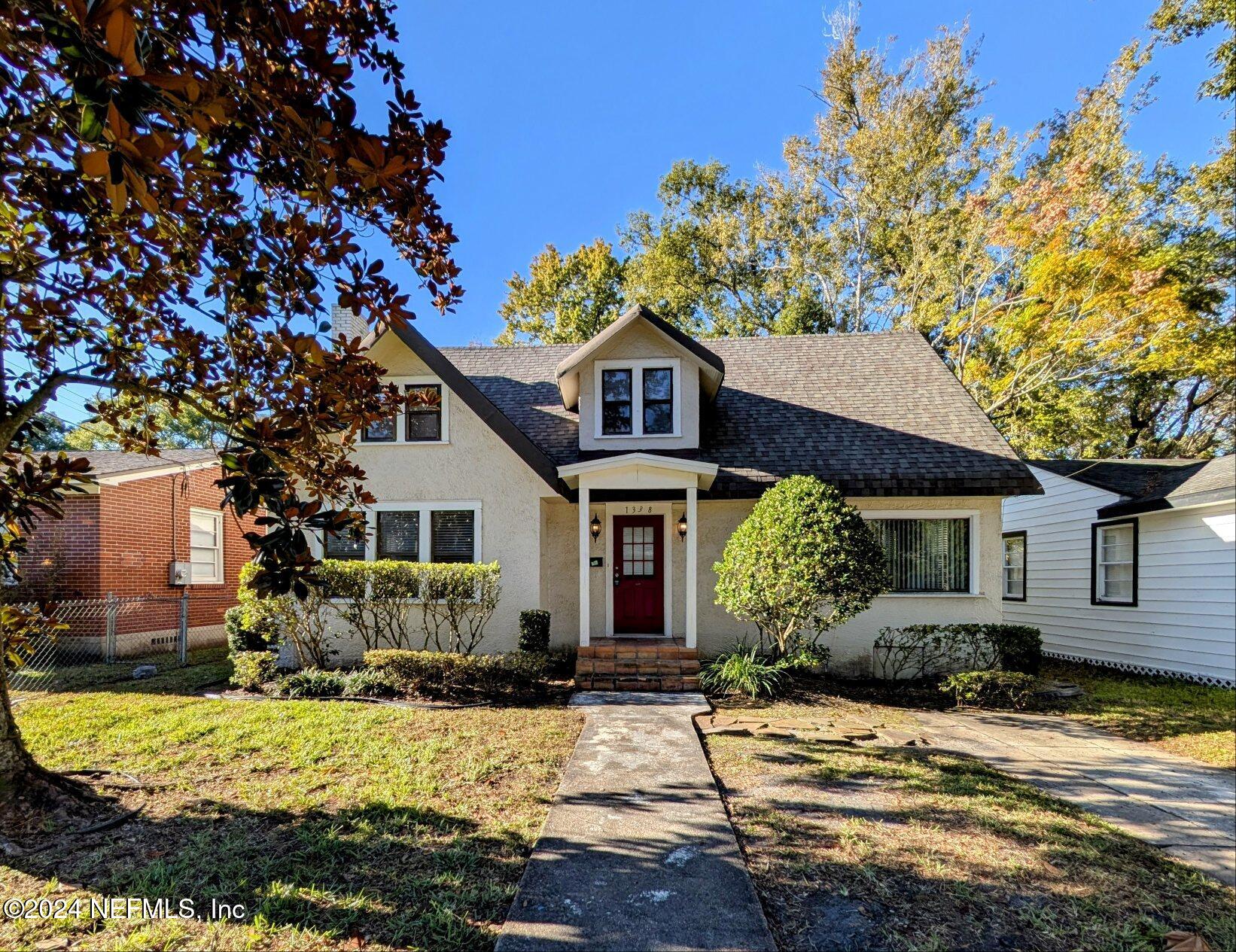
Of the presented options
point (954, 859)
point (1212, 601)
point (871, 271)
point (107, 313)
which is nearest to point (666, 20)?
point (107, 313)

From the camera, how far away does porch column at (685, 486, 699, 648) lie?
27.1ft

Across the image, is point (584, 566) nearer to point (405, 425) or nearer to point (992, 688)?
point (405, 425)

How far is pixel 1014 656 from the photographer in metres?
8.02

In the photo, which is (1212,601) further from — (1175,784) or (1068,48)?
(1068,48)

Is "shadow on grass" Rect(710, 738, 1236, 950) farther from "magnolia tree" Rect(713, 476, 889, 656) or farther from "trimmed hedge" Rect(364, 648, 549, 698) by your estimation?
"trimmed hedge" Rect(364, 648, 549, 698)

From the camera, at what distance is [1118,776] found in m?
4.14

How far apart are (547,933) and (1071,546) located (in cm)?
478

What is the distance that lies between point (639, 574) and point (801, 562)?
3564 mm

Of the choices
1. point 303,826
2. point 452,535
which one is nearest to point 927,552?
point 452,535

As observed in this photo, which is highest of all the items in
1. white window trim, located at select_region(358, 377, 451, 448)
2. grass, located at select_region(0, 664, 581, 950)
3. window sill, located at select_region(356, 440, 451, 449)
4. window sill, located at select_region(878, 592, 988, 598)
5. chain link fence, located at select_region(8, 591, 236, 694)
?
white window trim, located at select_region(358, 377, 451, 448)

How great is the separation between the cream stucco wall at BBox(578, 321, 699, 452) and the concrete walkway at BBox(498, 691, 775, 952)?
5.71 metres

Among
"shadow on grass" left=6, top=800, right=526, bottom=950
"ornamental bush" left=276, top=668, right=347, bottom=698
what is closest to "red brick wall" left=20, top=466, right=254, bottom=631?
"ornamental bush" left=276, top=668, right=347, bottom=698

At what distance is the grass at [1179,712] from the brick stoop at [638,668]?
4848 mm

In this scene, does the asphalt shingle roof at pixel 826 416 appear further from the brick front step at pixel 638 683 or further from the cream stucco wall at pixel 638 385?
the brick front step at pixel 638 683
